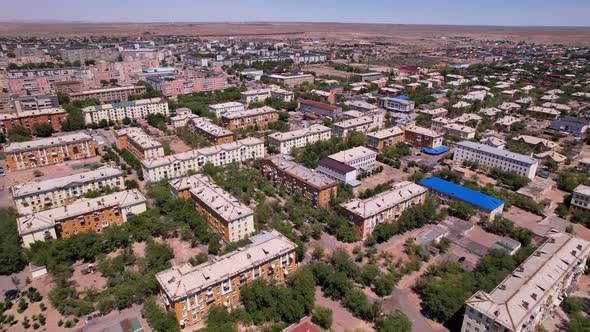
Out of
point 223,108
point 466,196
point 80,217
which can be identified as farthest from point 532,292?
point 223,108

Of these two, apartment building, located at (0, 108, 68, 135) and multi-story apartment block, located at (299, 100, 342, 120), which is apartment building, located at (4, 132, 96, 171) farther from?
multi-story apartment block, located at (299, 100, 342, 120)

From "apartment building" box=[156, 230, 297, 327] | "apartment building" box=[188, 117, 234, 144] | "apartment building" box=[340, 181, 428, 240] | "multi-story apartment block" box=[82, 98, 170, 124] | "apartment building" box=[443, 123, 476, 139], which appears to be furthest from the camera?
"multi-story apartment block" box=[82, 98, 170, 124]

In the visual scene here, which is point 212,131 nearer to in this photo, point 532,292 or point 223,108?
point 223,108

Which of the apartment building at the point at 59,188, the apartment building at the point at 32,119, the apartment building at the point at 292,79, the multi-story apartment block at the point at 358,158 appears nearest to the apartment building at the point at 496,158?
the multi-story apartment block at the point at 358,158

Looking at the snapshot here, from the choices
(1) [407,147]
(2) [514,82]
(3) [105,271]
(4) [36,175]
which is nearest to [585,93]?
(2) [514,82]

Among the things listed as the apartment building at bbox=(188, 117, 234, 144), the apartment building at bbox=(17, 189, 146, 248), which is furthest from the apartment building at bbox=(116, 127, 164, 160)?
the apartment building at bbox=(17, 189, 146, 248)

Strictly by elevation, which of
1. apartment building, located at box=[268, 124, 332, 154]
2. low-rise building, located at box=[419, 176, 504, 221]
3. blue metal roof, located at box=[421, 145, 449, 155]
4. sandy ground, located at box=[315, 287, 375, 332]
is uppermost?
apartment building, located at box=[268, 124, 332, 154]

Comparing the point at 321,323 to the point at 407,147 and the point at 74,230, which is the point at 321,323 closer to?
the point at 74,230

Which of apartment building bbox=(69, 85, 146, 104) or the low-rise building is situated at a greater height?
apartment building bbox=(69, 85, 146, 104)
